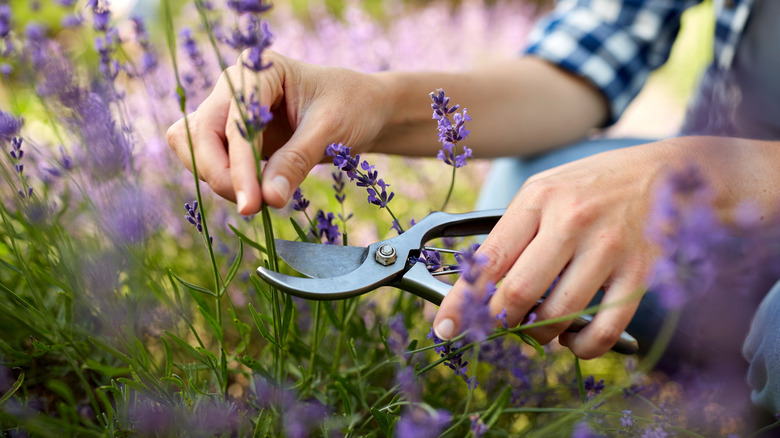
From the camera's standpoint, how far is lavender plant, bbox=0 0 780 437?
913mm

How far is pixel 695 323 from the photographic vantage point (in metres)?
1.69

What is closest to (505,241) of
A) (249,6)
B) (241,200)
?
(241,200)

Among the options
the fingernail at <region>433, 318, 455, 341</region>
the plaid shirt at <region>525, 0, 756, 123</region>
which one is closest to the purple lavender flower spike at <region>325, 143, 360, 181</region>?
the fingernail at <region>433, 318, 455, 341</region>

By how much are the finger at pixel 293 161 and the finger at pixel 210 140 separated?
0.30 ft

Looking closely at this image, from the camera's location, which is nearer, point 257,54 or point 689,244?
point 689,244

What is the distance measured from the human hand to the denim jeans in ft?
1.71

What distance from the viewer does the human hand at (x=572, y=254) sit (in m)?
1.04

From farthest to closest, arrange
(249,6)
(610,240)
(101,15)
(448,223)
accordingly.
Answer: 1. (101,15)
2. (448,223)
3. (610,240)
4. (249,6)

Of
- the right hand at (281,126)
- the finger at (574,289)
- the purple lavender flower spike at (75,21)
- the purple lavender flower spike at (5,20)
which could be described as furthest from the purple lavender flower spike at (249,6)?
the purple lavender flower spike at (75,21)

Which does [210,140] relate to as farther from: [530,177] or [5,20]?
[5,20]

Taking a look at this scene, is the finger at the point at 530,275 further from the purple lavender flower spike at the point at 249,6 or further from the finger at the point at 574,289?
the purple lavender flower spike at the point at 249,6

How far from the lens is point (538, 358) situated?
187cm

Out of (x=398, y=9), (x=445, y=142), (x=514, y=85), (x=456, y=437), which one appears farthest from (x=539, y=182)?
(x=398, y=9)

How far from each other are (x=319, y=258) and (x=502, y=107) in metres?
1.07
